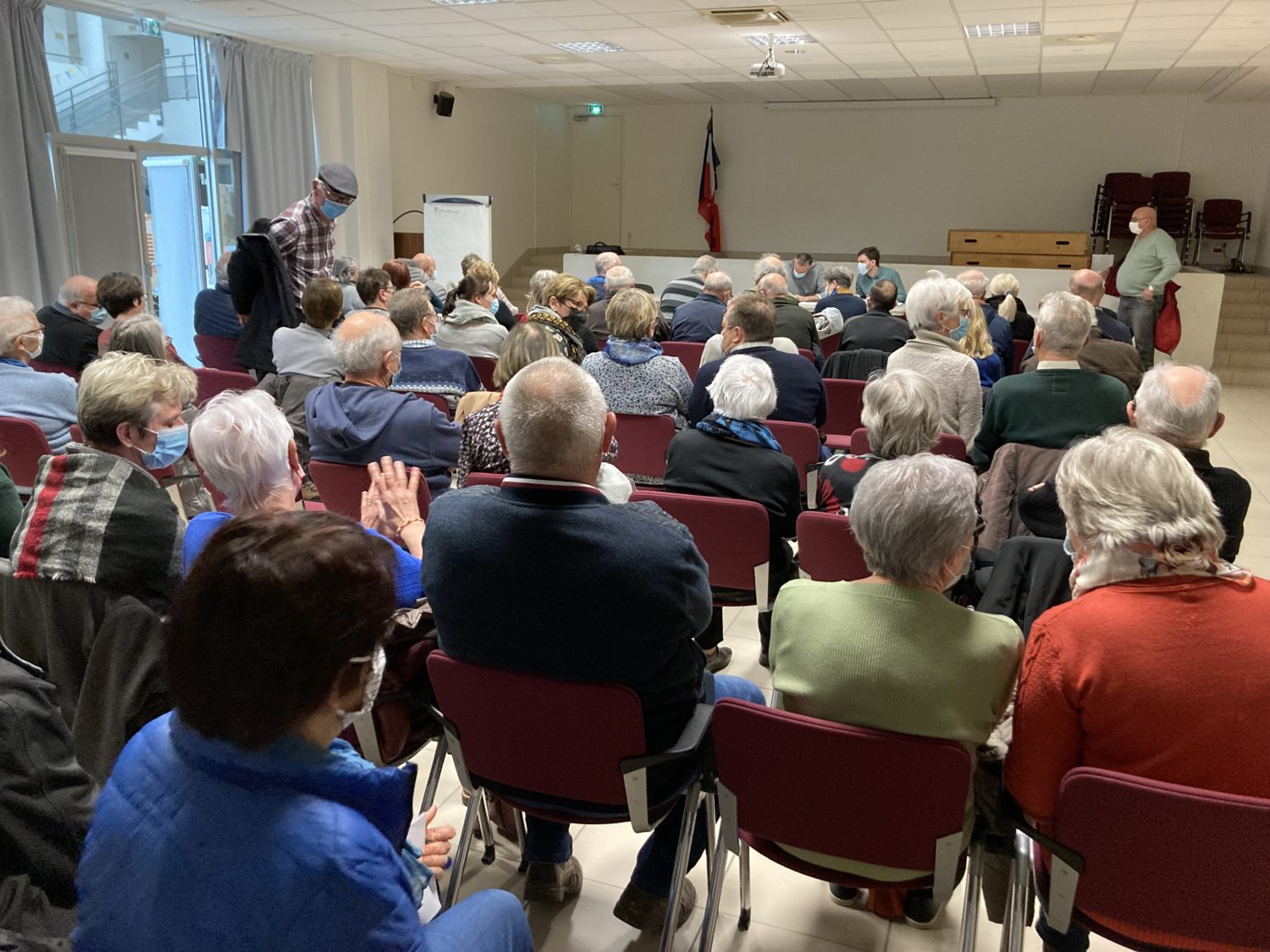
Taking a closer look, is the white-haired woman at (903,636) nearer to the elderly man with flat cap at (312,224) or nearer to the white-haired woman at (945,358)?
the white-haired woman at (945,358)

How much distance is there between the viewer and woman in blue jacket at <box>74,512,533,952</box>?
0.97 meters

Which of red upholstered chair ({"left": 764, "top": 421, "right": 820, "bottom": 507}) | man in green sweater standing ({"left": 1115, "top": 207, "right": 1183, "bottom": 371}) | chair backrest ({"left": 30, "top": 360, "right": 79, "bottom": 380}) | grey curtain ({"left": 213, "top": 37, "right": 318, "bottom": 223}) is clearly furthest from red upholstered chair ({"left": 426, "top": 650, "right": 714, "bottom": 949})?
grey curtain ({"left": 213, "top": 37, "right": 318, "bottom": 223})

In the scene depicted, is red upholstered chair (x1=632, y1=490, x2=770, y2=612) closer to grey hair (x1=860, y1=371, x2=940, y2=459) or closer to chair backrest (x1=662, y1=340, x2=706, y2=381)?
grey hair (x1=860, y1=371, x2=940, y2=459)

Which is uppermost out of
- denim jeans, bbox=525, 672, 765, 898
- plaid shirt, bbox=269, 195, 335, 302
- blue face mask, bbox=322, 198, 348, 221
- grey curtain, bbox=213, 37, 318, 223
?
grey curtain, bbox=213, 37, 318, 223

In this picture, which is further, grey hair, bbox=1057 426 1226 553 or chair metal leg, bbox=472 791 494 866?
chair metal leg, bbox=472 791 494 866

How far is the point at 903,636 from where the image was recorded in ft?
5.25

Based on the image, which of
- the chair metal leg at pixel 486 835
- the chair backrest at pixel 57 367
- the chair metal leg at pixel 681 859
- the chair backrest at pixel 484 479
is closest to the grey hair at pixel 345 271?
the chair backrest at pixel 57 367

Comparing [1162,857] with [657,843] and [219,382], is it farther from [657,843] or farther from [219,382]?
[219,382]

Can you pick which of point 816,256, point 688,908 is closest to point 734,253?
point 816,256

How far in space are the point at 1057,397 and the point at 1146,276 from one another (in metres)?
6.34

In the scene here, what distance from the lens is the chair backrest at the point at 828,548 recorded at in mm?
2627

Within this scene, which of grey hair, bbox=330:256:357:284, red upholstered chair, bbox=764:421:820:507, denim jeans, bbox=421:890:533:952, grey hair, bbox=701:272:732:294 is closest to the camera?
denim jeans, bbox=421:890:533:952

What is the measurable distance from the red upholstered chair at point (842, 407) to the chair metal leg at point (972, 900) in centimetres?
302

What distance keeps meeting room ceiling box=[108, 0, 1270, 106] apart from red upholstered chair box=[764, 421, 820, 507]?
4342 mm
